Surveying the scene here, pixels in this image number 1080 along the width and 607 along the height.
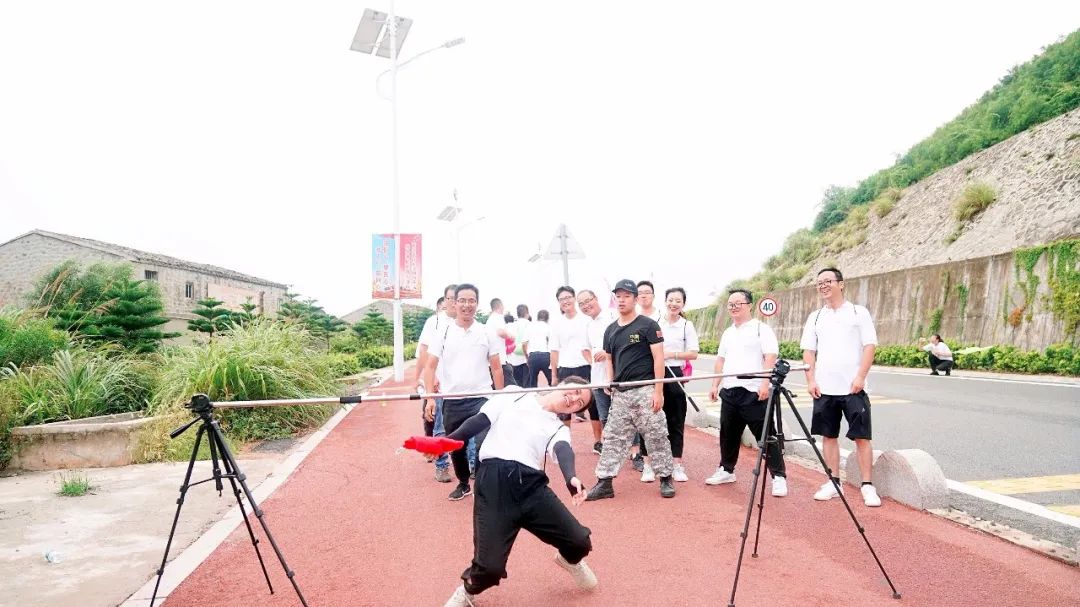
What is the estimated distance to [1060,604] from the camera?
3662mm

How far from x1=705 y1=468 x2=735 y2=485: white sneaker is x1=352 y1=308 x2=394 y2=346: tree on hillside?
106 feet

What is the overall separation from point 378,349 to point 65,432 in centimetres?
2347

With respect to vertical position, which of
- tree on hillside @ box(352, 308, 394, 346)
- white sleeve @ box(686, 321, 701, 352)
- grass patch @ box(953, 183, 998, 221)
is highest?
grass patch @ box(953, 183, 998, 221)

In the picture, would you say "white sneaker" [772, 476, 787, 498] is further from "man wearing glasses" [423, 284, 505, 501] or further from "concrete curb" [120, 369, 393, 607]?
"concrete curb" [120, 369, 393, 607]

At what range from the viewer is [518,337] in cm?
1138

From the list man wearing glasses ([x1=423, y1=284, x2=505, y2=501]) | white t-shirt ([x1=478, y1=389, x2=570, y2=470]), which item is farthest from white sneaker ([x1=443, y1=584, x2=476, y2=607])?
man wearing glasses ([x1=423, y1=284, x2=505, y2=501])

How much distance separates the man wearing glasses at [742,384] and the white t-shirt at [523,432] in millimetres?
2722

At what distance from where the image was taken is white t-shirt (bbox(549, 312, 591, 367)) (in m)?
8.52

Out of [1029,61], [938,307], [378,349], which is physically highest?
[1029,61]

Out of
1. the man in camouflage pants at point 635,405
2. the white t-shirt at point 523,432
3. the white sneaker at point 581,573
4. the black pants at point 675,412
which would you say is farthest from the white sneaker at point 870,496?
the white t-shirt at point 523,432

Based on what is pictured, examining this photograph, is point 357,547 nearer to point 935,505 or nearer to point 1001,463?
point 935,505

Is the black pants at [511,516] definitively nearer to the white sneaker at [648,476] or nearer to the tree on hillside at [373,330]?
the white sneaker at [648,476]

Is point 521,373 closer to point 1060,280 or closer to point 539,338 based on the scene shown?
point 539,338

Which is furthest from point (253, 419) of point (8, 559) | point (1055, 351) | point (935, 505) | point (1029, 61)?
point (1029, 61)
